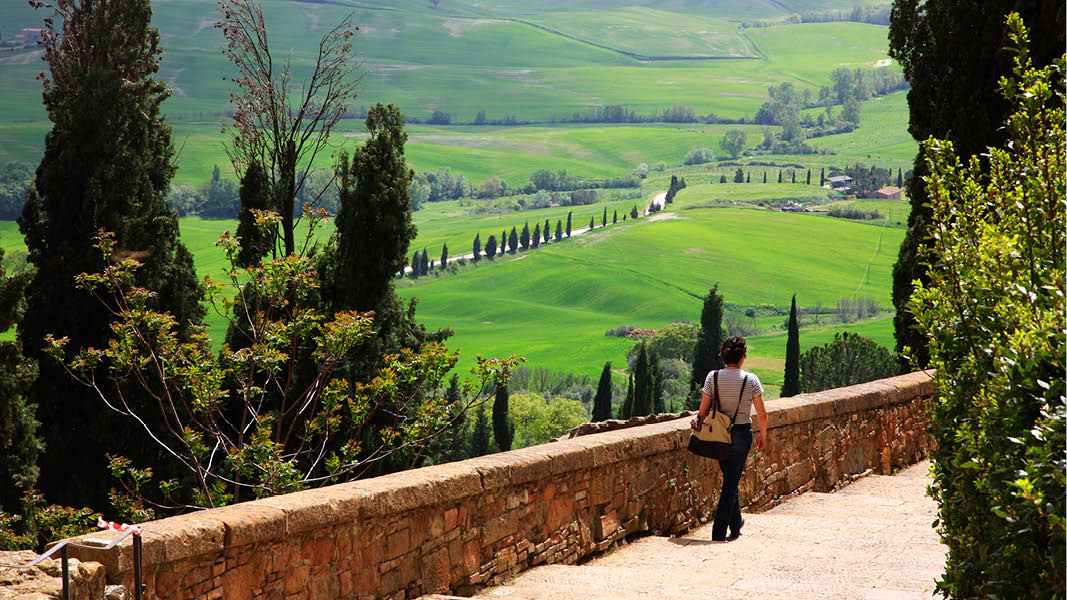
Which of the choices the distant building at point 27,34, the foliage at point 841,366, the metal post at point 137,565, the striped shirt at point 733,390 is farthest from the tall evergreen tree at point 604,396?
the metal post at point 137,565

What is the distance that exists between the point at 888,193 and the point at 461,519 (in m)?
140

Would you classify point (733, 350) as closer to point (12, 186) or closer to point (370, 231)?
point (370, 231)

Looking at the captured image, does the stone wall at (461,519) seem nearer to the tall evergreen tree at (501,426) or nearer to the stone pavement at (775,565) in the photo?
the stone pavement at (775,565)

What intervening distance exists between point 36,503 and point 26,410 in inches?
54.1

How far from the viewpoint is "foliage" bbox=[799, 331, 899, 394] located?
235 feet

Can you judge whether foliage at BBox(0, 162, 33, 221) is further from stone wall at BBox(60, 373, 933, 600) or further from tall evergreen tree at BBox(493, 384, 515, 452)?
stone wall at BBox(60, 373, 933, 600)

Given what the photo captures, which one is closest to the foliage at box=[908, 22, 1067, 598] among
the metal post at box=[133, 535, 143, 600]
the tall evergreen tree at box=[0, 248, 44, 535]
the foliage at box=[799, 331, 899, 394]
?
the metal post at box=[133, 535, 143, 600]

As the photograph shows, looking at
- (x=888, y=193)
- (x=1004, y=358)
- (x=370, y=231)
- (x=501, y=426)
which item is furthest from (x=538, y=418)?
(x=1004, y=358)

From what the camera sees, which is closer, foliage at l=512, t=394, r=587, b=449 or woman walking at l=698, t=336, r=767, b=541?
woman walking at l=698, t=336, r=767, b=541

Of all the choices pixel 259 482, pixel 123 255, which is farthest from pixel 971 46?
pixel 123 255

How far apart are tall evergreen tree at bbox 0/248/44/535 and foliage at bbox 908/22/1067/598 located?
42.0 ft

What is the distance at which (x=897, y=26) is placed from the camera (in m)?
17.4

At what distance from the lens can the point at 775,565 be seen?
705 centimetres

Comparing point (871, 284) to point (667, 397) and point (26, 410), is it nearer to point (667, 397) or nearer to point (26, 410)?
point (667, 397)
